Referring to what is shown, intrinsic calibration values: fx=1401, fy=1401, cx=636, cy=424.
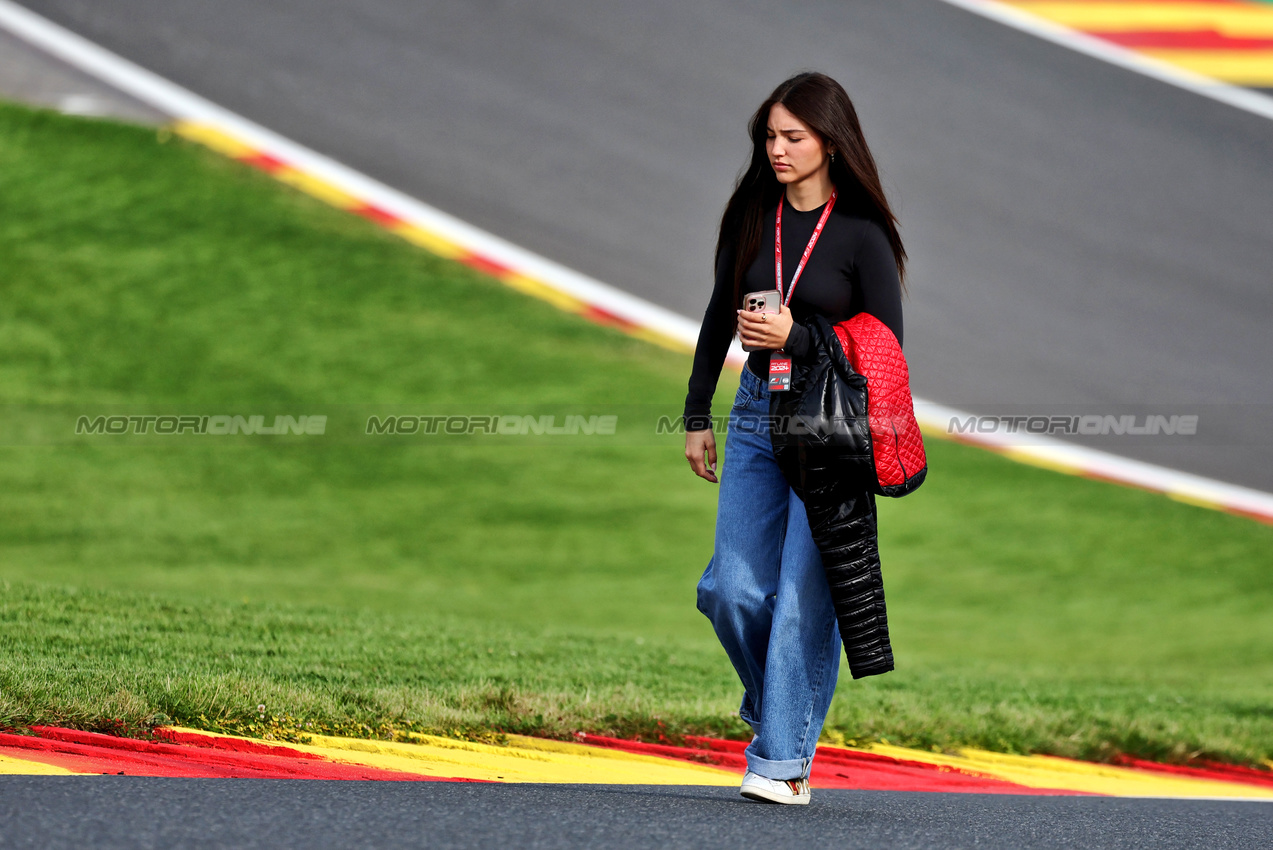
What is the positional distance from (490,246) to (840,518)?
883 centimetres

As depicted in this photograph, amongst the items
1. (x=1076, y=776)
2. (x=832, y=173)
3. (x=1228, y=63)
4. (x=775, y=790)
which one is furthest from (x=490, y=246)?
(x=1228, y=63)

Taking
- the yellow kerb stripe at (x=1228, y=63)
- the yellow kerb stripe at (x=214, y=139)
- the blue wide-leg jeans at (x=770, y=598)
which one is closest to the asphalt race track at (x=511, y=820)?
the blue wide-leg jeans at (x=770, y=598)

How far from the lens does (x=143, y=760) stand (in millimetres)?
3566

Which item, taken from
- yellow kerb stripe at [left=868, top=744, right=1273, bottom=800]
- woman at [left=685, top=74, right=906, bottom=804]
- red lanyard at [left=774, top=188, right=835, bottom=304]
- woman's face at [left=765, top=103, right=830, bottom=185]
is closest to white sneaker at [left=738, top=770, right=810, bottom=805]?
woman at [left=685, top=74, right=906, bottom=804]

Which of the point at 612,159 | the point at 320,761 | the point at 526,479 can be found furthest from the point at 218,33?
the point at 320,761

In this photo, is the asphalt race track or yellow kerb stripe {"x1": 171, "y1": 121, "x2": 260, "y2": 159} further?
yellow kerb stripe {"x1": 171, "y1": 121, "x2": 260, "y2": 159}

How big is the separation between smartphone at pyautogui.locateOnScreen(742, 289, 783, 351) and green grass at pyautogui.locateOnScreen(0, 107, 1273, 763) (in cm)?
185

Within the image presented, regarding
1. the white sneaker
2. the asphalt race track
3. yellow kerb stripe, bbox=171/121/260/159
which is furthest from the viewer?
yellow kerb stripe, bbox=171/121/260/159

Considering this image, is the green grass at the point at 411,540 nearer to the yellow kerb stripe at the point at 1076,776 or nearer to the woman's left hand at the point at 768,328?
the yellow kerb stripe at the point at 1076,776

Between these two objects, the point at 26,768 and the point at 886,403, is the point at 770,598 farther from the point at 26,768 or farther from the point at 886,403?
the point at 26,768

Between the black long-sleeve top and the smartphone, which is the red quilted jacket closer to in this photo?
the black long-sleeve top

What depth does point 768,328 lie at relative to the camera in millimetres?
3326

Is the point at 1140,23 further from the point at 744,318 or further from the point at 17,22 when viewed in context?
the point at 744,318

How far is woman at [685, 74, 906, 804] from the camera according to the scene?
3480 millimetres
